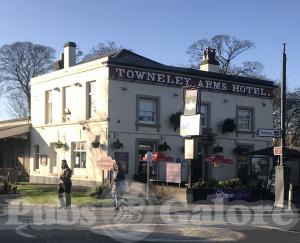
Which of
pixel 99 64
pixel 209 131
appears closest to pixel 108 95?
pixel 99 64

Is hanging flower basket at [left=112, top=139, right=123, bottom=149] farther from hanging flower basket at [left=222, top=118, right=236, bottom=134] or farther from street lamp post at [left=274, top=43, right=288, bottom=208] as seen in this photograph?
street lamp post at [left=274, top=43, right=288, bottom=208]

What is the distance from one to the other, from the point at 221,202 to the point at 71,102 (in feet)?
45.8

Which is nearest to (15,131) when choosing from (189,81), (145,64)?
(145,64)

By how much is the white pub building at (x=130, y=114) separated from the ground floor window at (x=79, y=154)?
60mm

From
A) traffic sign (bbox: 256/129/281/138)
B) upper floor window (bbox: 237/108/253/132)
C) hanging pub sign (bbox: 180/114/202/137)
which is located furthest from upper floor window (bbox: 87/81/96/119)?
traffic sign (bbox: 256/129/281/138)

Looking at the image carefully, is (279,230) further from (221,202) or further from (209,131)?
(209,131)

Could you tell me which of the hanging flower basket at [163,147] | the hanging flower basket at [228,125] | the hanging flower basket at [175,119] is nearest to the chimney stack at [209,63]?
the hanging flower basket at [228,125]

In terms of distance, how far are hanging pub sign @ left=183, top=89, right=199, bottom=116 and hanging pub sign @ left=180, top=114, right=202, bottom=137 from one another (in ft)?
0.74

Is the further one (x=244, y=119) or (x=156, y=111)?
(x=244, y=119)

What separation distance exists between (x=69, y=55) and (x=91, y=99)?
469 centimetres

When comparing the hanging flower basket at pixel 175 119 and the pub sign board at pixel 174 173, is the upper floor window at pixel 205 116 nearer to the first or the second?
the hanging flower basket at pixel 175 119

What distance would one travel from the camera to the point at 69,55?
121ft

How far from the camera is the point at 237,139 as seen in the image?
37.2m

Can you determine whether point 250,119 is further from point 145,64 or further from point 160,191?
point 160,191
